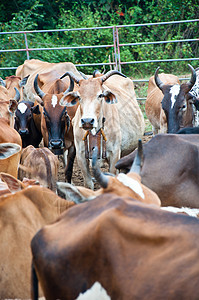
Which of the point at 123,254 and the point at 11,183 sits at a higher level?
the point at 123,254

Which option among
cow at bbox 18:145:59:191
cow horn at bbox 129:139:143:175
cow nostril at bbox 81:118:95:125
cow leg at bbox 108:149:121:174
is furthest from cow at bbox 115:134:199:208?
cow leg at bbox 108:149:121:174

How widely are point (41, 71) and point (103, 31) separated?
524 cm

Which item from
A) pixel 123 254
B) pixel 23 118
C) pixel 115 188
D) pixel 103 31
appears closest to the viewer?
pixel 123 254

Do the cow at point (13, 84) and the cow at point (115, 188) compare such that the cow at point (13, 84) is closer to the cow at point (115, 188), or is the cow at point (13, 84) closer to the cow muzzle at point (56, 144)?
the cow muzzle at point (56, 144)

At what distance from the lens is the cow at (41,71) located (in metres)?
8.48

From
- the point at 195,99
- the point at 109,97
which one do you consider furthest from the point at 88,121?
the point at 195,99

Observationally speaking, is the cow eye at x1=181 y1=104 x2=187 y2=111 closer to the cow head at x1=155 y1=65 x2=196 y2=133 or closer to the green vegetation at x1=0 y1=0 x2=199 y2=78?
the cow head at x1=155 y1=65 x2=196 y2=133

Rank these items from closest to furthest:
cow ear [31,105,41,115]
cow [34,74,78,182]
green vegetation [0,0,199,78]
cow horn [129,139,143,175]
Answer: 1. cow horn [129,139,143,175]
2. cow [34,74,78,182]
3. cow ear [31,105,41,115]
4. green vegetation [0,0,199,78]

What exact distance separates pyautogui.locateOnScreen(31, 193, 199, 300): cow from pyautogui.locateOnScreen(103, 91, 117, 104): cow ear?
12.2 ft

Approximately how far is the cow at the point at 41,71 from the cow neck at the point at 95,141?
2243 millimetres

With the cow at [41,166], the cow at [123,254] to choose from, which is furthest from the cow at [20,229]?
the cow at [41,166]

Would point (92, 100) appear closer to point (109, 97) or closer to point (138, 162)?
point (109, 97)

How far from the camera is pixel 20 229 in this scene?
2.69 meters

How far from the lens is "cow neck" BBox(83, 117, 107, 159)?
18.8ft
